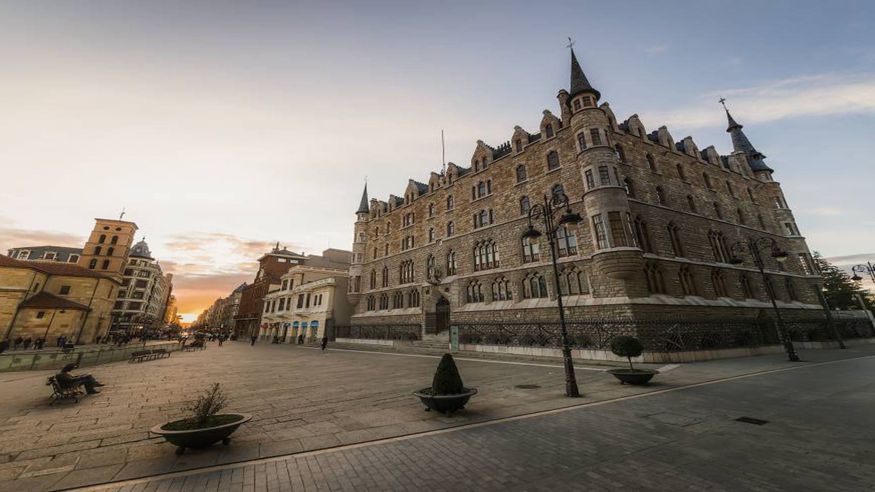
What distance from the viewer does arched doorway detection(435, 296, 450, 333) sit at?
3009cm

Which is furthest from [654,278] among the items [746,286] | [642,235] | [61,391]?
[61,391]

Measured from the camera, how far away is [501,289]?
25500 millimetres

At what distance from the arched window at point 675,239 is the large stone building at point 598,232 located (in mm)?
78

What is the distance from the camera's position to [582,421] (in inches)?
261

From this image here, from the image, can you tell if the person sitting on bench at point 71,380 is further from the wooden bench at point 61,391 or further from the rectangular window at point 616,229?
the rectangular window at point 616,229

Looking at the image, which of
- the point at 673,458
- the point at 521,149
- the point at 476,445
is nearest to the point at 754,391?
the point at 673,458

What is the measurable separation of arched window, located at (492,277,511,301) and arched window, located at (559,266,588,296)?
4.64 metres

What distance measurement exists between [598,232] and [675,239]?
8386mm

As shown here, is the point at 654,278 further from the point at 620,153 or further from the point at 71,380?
the point at 71,380

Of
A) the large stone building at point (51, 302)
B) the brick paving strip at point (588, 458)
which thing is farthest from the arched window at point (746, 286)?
the large stone building at point (51, 302)

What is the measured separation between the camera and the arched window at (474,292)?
27.2 meters

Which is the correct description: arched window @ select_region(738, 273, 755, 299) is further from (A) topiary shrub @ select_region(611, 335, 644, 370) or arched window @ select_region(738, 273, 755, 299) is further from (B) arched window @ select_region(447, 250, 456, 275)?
(B) arched window @ select_region(447, 250, 456, 275)

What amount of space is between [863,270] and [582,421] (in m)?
33.8

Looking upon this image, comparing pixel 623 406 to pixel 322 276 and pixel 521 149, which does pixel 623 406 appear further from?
pixel 322 276
